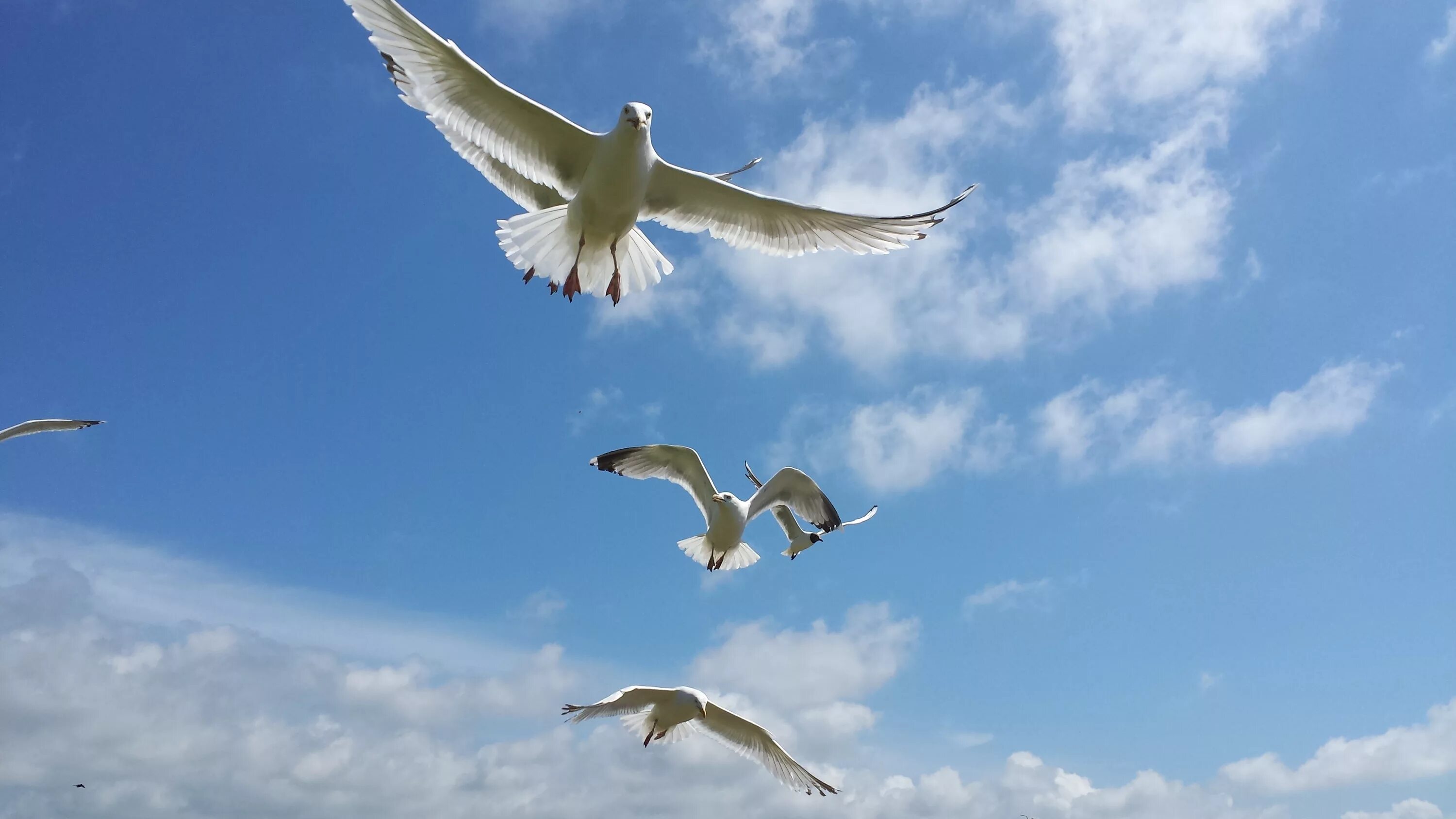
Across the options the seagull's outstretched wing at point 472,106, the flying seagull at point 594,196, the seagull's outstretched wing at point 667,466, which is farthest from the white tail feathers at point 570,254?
the seagull's outstretched wing at point 667,466

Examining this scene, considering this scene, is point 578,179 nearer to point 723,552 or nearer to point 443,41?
point 443,41

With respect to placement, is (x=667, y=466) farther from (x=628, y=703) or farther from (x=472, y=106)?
(x=472, y=106)

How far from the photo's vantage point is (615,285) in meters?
10.9

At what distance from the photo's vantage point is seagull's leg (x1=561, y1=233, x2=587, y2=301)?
10633 mm

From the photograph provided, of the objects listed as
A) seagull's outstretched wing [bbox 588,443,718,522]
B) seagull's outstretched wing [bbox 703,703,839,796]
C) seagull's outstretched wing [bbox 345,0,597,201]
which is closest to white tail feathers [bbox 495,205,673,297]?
seagull's outstretched wing [bbox 345,0,597,201]

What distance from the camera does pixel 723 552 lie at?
50.6ft

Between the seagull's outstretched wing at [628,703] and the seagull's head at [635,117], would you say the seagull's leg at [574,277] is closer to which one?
the seagull's head at [635,117]

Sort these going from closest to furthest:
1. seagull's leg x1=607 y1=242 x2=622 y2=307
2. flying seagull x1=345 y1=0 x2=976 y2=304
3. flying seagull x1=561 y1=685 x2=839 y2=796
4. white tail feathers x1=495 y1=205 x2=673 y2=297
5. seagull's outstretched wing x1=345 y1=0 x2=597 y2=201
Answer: seagull's outstretched wing x1=345 y1=0 x2=597 y2=201, flying seagull x1=345 y1=0 x2=976 y2=304, white tail feathers x1=495 y1=205 x2=673 y2=297, seagull's leg x1=607 y1=242 x2=622 y2=307, flying seagull x1=561 y1=685 x2=839 y2=796

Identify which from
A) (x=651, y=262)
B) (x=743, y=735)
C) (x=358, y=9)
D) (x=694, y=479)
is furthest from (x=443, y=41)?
(x=743, y=735)

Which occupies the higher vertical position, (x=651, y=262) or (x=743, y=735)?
(x=651, y=262)

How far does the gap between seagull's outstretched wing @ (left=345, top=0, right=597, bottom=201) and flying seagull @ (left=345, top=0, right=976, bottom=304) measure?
0.03 ft

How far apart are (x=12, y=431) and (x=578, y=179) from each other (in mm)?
8671

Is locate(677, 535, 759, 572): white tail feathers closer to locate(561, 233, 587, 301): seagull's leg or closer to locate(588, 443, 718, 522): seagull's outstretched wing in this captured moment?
locate(588, 443, 718, 522): seagull's outstretched wing

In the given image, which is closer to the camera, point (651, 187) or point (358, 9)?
point (358, 9)
